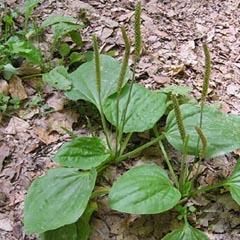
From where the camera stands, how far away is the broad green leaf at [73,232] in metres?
1.57

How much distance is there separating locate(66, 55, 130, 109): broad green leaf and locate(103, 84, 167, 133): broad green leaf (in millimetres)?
41

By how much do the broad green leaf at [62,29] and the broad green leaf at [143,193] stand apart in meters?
0.71

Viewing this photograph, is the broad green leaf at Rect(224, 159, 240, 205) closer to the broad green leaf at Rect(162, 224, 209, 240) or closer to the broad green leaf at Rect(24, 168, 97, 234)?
the broad green leaf at Rect(162, 224, 209, 240)

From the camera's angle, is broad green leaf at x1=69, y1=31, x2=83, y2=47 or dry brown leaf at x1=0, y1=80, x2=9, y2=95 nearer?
dry brown leaf at x1=0, y1=80, x2=9, y2=95

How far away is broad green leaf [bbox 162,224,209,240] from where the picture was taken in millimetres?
1563

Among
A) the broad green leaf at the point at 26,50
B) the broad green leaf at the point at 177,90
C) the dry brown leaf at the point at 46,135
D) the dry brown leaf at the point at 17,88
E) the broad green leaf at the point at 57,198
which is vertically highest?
the broad green leaf at the point at 26,50

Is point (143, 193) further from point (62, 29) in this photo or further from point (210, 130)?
point (62, 29)

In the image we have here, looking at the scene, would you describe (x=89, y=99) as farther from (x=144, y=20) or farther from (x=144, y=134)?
(x=144, y=20)

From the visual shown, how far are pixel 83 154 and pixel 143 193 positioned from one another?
0.78ft

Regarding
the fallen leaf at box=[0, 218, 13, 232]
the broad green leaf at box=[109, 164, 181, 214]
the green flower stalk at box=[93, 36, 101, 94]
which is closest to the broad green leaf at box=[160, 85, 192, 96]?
the green flower stalk at box=[93, 36, 101, 94]

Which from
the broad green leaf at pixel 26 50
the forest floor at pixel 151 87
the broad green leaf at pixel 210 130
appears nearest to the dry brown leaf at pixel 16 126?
the forest floor at pixel 151 87

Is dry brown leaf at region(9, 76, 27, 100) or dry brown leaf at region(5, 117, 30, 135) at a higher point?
dry brown leaf at region(9, 76, 27, 100)

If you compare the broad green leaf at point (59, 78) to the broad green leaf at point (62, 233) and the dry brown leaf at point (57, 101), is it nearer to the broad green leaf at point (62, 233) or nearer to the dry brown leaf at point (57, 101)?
the dry brown leaf at point (57, 101)

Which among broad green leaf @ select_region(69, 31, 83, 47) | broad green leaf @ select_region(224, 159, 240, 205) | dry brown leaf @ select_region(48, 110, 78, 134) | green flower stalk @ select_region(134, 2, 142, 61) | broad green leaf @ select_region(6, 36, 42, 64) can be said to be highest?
green flower stalk @ select_region(134, 2, 142, 61)
